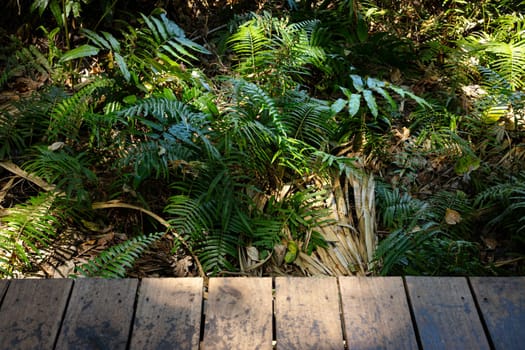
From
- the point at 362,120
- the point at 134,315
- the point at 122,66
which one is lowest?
the point at 362,120

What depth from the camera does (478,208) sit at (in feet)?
10.2

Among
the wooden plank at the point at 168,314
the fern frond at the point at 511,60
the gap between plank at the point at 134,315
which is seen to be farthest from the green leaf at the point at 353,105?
the gap between plank at the point at 134,315

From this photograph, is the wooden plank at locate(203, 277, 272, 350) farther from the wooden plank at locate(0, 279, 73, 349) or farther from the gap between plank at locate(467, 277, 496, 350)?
the gap between plank at locate(467, 277, 496, 350)

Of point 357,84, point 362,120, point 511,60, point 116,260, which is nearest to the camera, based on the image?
point 116,260

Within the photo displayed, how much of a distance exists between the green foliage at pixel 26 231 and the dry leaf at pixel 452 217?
2026 mm

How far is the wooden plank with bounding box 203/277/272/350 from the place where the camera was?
6.14 feet

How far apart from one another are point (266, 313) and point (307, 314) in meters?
0.15

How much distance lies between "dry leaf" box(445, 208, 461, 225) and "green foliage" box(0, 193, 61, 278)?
2026mm

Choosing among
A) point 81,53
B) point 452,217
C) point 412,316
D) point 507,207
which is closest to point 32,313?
point 412,316

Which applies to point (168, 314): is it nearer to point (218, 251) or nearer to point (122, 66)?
point (218, 251)

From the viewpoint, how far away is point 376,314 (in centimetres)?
197

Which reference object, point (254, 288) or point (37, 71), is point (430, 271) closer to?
point (254, 288)

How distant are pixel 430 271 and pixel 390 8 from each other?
100 inches

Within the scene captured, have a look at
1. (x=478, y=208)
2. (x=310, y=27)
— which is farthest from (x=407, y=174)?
(x=310, y=27)
